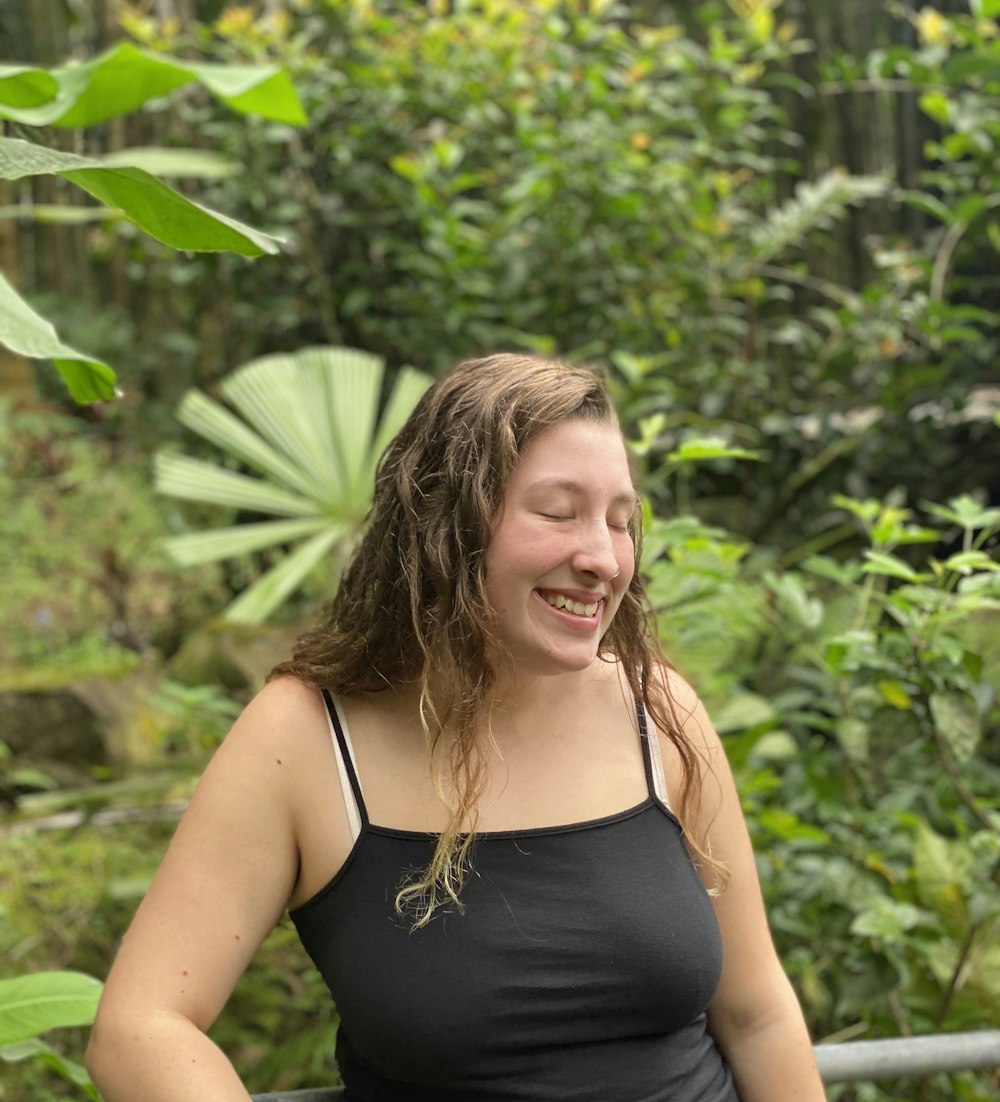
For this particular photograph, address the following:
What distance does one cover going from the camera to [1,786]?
399 centimetres

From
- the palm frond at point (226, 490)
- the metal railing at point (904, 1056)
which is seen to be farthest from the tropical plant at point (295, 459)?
the metal railing at point (904, 1056)

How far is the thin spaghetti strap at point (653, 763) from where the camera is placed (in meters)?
1.47

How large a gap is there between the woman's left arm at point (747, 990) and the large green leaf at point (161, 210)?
789mm

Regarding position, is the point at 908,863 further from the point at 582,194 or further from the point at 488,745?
the point at 582,194

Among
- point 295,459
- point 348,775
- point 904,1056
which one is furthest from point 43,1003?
point 295,459

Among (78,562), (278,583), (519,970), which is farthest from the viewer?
(78,562)

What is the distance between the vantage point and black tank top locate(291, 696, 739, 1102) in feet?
4.17

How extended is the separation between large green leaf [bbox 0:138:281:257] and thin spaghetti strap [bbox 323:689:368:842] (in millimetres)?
514

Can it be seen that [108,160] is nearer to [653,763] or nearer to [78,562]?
[653,763]

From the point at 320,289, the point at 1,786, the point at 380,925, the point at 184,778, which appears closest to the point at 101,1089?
the point at 380,925

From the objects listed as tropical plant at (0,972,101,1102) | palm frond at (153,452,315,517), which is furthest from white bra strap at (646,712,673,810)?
palm frond at (153,452,315,517)

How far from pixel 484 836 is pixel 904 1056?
64 cm

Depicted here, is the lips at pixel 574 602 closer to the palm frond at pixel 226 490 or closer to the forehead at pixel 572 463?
the forehead at pixel 572 463

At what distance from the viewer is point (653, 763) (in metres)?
1.48
